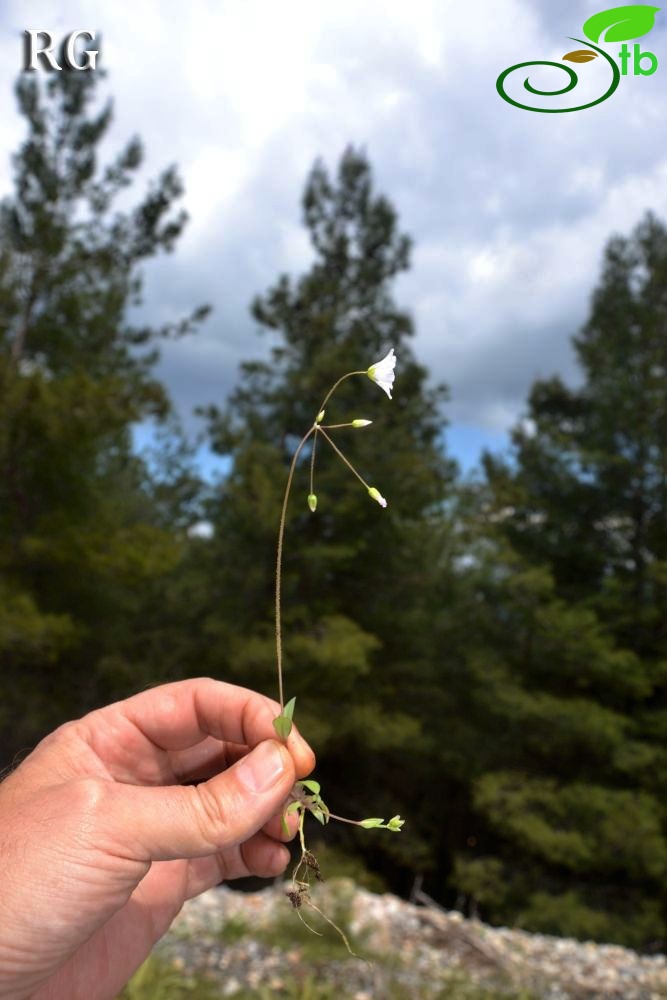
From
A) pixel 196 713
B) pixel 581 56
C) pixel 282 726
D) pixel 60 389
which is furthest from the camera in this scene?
pixel 60 389

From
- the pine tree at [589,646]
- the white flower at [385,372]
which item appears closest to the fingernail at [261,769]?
the white flower at [385,372]

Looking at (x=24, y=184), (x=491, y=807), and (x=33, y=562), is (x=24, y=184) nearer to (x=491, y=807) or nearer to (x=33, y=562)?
(x=33, y=562)

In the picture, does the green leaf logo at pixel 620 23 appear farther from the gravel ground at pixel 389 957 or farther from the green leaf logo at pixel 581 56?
the gravel ground at pixel 389 957

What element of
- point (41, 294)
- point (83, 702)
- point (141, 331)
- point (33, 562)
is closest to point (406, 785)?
point (83, 702)

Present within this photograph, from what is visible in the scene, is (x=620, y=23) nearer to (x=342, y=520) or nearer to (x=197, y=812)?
(x=197, y=812)

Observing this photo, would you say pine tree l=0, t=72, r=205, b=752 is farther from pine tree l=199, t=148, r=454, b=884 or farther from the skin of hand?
the skin of hand

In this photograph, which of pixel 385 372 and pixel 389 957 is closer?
pixel 385 372

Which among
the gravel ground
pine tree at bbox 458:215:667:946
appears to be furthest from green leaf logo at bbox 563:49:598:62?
pine tree at bbox 458:215:667:946

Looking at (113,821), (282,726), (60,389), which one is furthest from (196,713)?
(60,389)
